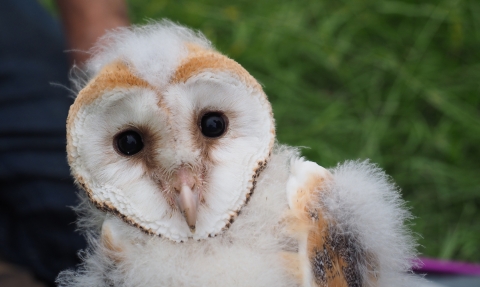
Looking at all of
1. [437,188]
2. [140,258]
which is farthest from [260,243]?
[437,188]

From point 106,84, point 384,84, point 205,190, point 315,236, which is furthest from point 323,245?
point 384,84

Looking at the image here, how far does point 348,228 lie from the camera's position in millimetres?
977

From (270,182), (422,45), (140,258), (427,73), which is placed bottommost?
(140,258)

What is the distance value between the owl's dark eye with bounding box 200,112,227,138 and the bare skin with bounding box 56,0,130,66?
91 cm

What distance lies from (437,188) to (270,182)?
1.40 metres

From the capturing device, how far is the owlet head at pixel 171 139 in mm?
858

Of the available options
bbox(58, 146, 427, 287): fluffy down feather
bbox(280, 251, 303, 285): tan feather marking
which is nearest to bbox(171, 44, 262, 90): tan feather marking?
bbox(58, 146, 427, 287): fluffy down feather

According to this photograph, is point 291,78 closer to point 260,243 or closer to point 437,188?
point 437,188

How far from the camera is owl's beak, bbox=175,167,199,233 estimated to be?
85 centimetres

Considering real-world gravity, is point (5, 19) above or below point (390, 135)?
below

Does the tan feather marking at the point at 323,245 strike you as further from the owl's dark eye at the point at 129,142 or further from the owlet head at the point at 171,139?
the owl's dark eye at the point at 129,142

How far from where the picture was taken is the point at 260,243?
3.16 ft

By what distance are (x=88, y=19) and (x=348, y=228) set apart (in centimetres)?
119

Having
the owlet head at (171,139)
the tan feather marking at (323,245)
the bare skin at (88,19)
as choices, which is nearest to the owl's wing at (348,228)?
the tan feather marking at (323,245)
